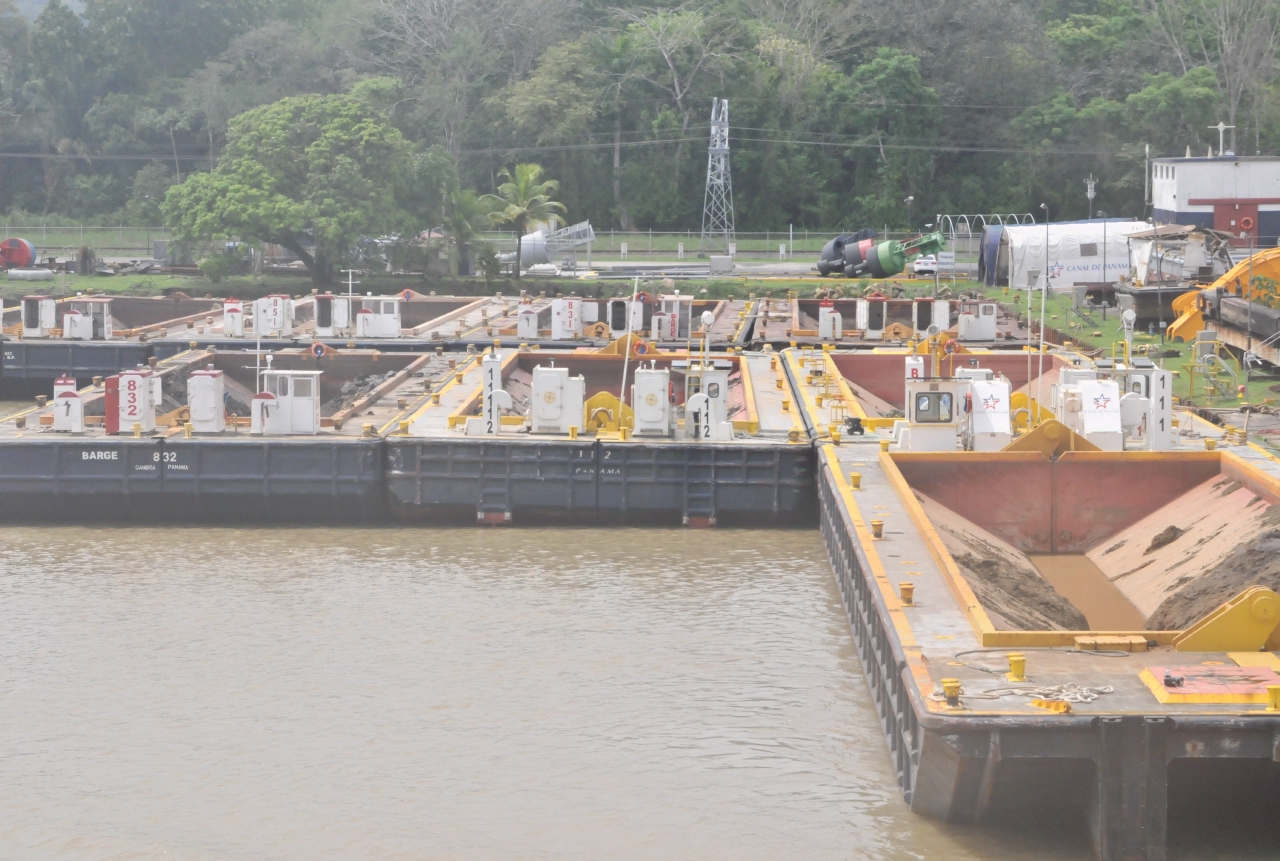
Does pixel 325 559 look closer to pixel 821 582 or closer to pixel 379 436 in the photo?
pixel 379 436

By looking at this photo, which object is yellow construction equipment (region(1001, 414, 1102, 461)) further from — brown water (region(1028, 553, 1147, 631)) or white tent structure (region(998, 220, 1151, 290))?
white tent structure (region(998, 220, 1151, 290))

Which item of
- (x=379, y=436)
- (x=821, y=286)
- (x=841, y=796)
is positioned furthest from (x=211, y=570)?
(x=821, y=286)

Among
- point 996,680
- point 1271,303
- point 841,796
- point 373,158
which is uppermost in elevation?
point 373,158

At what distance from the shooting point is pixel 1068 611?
784 inches

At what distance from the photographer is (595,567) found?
2445cm

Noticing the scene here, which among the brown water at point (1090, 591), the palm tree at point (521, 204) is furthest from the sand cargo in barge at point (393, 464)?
the palm tree at point (521, 204)

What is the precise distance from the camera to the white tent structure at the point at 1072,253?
55812 mm

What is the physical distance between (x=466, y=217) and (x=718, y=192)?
20.6 metres

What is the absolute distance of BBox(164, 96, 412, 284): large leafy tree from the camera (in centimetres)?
5609

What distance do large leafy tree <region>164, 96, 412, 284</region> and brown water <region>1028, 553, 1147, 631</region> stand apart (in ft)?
121

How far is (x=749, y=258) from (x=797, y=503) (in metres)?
48.3

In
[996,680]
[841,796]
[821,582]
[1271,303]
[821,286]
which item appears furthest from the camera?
[821,286]

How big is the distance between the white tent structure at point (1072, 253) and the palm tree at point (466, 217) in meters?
18.6

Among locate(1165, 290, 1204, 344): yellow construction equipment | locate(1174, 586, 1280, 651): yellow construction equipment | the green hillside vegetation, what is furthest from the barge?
the green hillside vegetation
